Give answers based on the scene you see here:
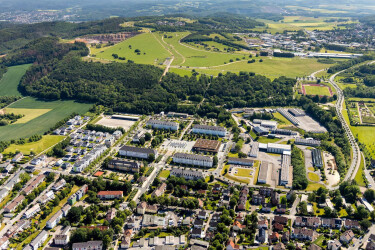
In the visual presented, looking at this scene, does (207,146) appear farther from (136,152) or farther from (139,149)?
(136,152)

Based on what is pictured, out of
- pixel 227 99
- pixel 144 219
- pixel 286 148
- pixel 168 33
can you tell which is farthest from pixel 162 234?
pixel 168 33

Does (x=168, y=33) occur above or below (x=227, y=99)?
above

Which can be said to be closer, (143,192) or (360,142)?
(143,192)

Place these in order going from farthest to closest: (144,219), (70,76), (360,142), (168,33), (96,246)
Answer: (168,33) < (70,76) < (360,142) < (144,219) < (96,246)

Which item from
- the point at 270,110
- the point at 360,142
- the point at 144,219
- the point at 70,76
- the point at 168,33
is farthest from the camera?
the point at 168,33

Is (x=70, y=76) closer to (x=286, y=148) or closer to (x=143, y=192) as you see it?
(x=143, y=192)

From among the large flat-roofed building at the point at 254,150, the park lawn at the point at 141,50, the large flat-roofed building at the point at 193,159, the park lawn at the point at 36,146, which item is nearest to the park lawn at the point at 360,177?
the large flat-roofed building at the point at 254,150
